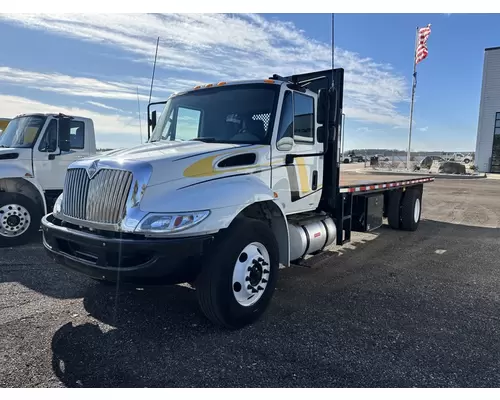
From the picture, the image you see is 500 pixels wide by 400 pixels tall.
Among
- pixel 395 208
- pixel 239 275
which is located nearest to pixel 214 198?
pixel 239 275

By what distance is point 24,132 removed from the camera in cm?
752

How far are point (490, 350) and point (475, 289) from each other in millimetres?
1757

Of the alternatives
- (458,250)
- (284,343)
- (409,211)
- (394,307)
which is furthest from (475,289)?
(409,211)

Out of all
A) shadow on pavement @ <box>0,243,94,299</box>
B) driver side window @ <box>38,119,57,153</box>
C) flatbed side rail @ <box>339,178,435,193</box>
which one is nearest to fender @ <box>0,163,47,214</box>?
driver side window @ <box>38,119,57,153</box>

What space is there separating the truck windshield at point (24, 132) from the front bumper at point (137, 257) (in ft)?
15.8

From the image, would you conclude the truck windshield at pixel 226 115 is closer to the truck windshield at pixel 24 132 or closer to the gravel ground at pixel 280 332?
the gravel ground at pixel 280 332

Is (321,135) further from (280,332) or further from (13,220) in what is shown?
(13,220)

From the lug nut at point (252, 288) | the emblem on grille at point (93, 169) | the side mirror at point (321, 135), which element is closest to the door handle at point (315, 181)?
the side mirror at point (321, 135)

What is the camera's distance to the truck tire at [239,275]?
11.5ft

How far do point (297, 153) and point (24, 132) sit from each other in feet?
18.8

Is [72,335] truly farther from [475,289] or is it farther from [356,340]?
[475,289]

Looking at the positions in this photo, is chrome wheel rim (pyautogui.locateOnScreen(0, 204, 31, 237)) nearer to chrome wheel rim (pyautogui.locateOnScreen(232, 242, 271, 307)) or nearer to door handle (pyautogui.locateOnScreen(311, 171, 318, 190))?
chrome wheel rim (pyautogui.locateOnScreen(232, 242, 271, 307))

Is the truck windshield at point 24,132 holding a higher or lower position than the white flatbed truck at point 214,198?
higher

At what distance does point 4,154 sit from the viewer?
7051 mm
